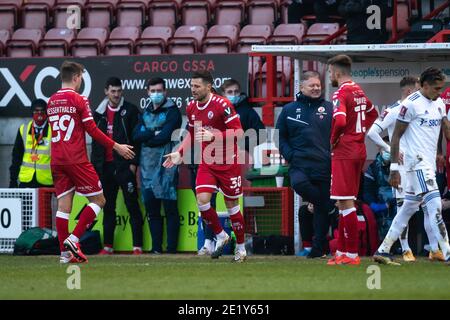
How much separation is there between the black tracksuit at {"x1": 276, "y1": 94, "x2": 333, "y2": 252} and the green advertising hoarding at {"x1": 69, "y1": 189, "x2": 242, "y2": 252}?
1.82 meters

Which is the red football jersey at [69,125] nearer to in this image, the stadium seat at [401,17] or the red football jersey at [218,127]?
the red football jersey at [218,127]

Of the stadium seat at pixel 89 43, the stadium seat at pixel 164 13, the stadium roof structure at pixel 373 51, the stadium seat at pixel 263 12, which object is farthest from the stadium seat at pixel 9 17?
the stadium roof structure at pixel 373 51

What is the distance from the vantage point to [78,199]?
17188 mm

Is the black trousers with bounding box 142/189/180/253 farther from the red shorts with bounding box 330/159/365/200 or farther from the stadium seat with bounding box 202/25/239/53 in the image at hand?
the red shorts with bounding box 330/159/365/200

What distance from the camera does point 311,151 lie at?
48.5ft

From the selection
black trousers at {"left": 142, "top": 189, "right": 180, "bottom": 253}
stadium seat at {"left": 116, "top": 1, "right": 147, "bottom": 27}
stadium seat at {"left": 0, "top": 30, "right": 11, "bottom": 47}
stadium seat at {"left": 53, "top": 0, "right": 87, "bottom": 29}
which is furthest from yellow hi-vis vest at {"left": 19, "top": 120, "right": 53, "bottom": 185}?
stadium seat at {"left": 53, "top": 0, "right": 87, "bottom": 29}

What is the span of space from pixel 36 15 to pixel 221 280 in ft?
38.4

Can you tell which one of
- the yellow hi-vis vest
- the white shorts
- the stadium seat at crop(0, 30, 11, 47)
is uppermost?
the stadium seat at crop(0, 30, 11, 47)

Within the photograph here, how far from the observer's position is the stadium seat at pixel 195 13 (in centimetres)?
2072

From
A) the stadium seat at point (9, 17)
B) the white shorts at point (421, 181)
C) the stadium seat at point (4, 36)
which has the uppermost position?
the stadium seat at point (9, 17)

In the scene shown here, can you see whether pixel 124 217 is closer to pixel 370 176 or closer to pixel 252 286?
pixel 370 176

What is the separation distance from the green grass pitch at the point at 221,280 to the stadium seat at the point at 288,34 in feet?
17.1

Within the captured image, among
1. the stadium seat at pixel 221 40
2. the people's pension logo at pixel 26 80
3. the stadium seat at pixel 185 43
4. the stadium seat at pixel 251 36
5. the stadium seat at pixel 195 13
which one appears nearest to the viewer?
the people's pension logo at pixel 26 80

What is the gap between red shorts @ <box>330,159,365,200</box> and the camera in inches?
503
